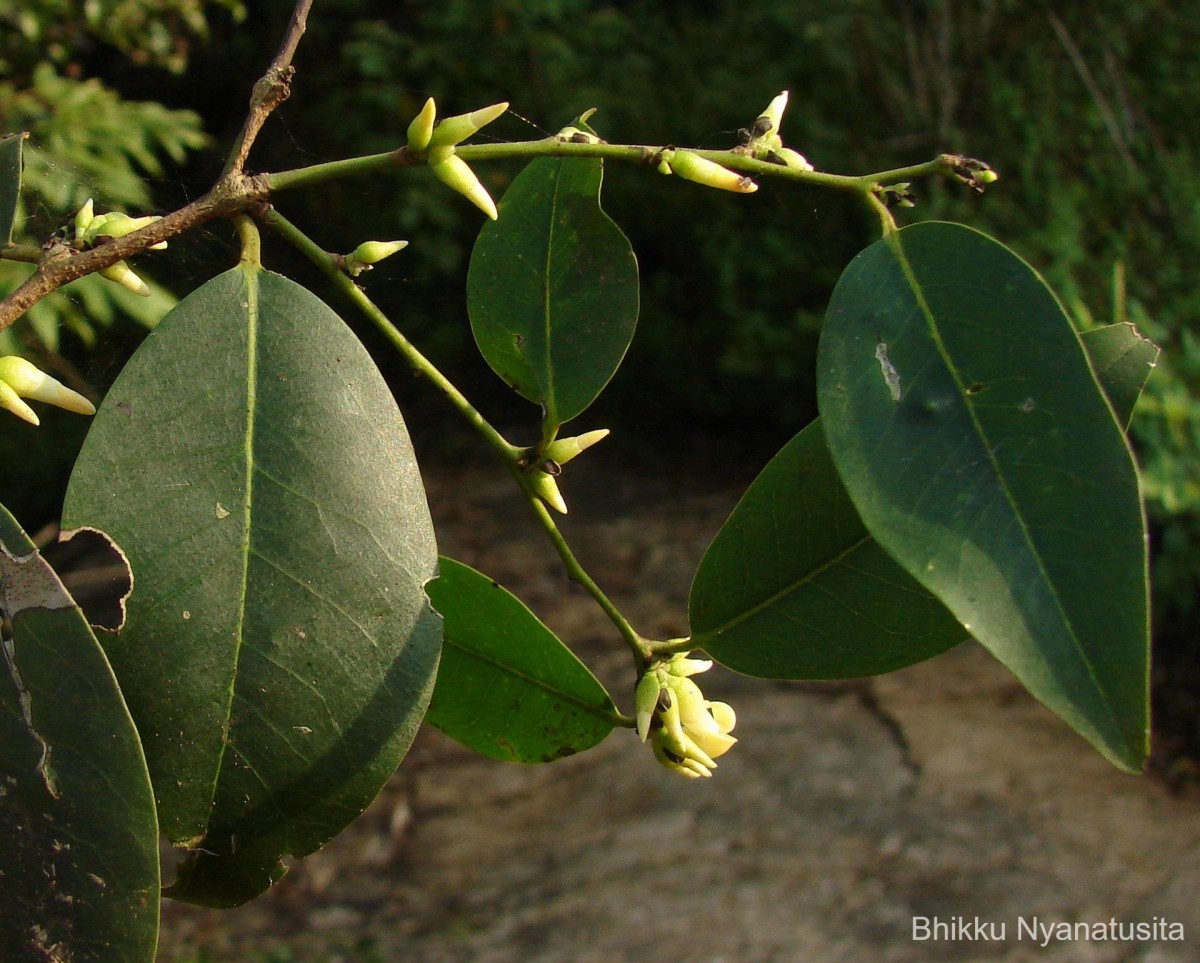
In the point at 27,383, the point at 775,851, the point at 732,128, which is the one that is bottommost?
the point at 775,851

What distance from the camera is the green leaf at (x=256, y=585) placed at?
0.49m

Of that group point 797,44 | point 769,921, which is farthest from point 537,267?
point 797,44

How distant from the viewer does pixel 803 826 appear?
334cm

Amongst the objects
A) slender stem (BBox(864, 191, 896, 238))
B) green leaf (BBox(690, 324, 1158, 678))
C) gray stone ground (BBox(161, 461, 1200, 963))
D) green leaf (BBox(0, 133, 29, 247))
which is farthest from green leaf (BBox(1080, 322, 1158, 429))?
gray stone ground (BBox(161, 461, 1200, 963))

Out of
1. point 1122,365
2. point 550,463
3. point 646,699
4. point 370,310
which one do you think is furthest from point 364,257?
point 1122,365

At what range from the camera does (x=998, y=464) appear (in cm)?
46

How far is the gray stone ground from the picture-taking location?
297cm

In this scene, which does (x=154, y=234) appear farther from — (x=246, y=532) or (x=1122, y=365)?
(x=1122, y=365)

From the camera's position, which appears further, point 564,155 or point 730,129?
point 730,129

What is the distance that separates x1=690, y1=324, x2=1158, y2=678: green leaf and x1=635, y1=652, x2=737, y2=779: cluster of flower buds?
0.03 meters

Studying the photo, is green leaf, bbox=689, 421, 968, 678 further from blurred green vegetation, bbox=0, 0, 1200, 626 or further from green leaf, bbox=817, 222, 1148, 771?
blurred green vegetation, bbox=0, 0, 1200, 626

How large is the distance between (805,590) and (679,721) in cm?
9

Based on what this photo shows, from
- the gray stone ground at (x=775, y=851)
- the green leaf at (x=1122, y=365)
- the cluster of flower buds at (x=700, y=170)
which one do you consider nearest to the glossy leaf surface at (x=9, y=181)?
the cluster of flower buds at (x=700, y=170)

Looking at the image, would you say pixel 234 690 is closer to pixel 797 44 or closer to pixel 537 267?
pixel 537 267
